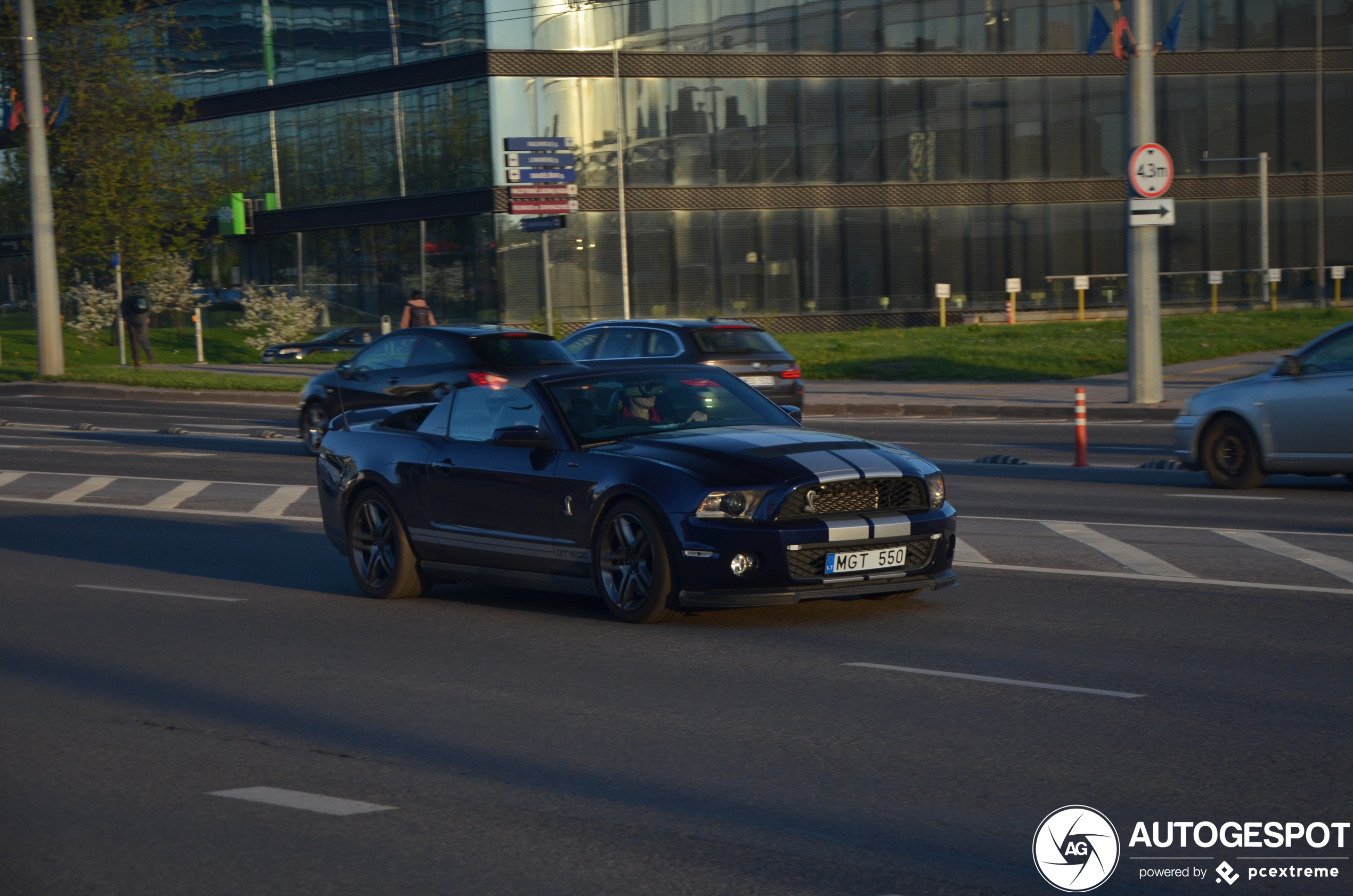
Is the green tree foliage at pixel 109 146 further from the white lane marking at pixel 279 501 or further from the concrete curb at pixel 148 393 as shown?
the white lane marking at pixel 279 501

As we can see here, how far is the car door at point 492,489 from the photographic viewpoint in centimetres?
985

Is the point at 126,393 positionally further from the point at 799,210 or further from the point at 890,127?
the point at 890,127

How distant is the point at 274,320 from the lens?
1822 inches

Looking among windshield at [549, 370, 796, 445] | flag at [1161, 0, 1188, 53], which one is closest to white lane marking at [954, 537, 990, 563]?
windshield at [549, 370, 796, 445]

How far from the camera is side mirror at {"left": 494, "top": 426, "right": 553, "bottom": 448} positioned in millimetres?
9805

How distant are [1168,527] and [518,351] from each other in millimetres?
8922

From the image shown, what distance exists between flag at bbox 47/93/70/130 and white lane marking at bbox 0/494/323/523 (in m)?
22.0

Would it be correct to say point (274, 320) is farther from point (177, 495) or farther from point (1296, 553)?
point (1296, 553)

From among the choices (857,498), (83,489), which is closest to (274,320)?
(83,489)

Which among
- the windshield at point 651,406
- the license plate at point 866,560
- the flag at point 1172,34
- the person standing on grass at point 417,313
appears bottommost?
the license plate at point 866,560

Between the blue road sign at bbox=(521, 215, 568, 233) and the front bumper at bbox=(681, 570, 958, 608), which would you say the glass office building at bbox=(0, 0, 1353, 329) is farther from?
the front bumper at bbox=(681, 570, 958, 608)

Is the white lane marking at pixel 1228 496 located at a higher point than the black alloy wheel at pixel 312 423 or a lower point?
lower

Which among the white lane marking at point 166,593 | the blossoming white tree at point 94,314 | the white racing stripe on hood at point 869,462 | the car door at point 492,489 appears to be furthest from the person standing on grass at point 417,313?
the blossoming white tree at point 94,314

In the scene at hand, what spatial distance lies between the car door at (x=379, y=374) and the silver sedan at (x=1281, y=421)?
9.41 metres
